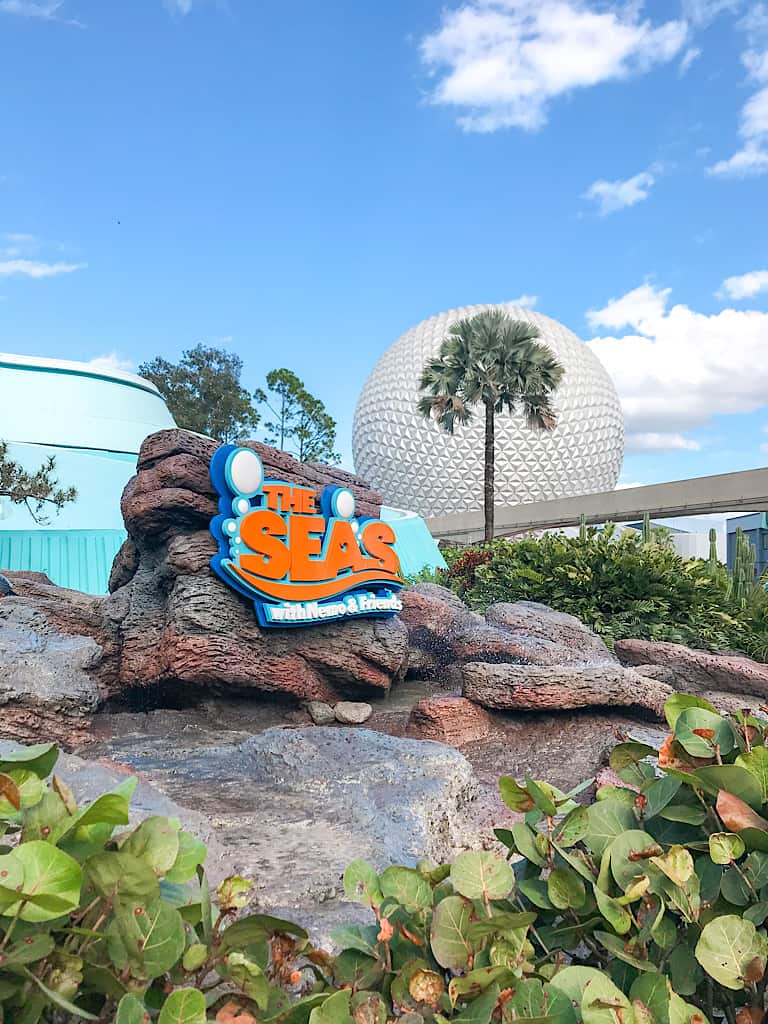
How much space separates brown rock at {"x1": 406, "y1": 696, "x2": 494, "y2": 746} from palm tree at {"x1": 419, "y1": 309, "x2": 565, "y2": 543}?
13.6 m

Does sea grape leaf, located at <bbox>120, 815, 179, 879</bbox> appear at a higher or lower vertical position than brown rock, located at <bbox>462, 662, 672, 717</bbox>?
higher

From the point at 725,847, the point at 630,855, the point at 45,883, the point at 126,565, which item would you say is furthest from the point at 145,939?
the point at 126,565

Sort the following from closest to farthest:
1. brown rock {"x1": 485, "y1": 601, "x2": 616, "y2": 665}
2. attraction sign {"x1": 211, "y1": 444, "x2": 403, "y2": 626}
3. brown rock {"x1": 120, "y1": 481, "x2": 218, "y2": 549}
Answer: attraction sign {"x1": 211, "y1": 444, "x2": 403, "y2": 626}, brown rock {"x1": 120, "y1": 481, "x2": 218, "y2": 549}, brown rock {"x1": 485, "y1": 601, "x2": 616, "y2": 665}

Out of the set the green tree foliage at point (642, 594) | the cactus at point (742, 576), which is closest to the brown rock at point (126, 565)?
the green tree foliage at point (642, 594)

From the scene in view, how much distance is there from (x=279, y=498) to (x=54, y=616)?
249 cm

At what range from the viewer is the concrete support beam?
2839cm

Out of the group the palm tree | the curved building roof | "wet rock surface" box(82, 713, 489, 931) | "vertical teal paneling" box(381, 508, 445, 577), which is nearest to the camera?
"wet rock surface" box(82, 713, 489, 931)

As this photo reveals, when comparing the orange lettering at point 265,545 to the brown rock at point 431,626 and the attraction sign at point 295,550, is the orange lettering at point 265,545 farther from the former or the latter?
the brown rock at point 431,626

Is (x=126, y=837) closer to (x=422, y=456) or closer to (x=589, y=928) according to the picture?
(x=589, y=928)

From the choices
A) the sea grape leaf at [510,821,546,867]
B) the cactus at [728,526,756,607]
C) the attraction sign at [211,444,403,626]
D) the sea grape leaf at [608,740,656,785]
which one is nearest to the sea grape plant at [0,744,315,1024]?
the sea grape leaf at [510,821,546,867]

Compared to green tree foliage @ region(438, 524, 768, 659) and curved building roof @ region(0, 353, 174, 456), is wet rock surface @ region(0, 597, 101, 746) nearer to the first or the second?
green tree foliage @ region(438, 524, 768, 659)

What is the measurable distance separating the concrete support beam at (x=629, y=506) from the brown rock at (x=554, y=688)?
2300 centimetres

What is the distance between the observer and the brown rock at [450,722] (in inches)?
283

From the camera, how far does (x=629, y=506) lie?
31.8 meters
